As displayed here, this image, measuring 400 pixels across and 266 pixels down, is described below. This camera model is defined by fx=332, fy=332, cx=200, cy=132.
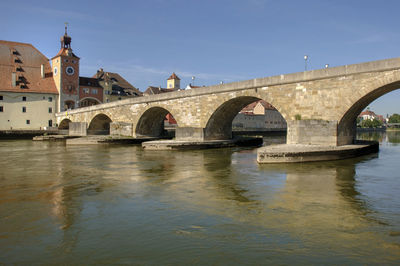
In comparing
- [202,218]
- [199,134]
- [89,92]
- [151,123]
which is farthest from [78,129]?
[202,218]

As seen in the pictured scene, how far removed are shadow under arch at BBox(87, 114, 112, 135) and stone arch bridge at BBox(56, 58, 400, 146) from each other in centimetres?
1327

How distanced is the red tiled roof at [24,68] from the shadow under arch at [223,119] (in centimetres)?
3819

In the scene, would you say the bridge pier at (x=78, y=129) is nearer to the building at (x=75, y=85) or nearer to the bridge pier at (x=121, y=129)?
the bridge pier at (x=121, y=129)

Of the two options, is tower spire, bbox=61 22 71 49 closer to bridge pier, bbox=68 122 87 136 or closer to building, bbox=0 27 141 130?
building, bbox=0 27 141 130

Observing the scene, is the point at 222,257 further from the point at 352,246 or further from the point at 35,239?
the point at 35,239

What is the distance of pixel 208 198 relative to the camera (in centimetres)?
862

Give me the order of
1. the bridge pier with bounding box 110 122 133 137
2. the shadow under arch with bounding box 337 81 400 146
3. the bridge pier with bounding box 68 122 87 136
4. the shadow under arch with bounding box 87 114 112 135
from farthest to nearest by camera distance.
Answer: the bridge pier with bounding box 68 122 87 136
the shadow under arch with bounding box 87 114 112 135
the bridge pier with bounding box 110 122 133 137
the shadow under arch with bounding box 337 81 400 146

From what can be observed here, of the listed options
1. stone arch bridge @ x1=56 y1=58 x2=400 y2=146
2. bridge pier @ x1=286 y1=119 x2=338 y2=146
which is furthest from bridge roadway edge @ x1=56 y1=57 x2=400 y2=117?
bridge pier @ x1=286 y1=119 x2=338 y2=146

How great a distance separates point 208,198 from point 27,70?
176ft

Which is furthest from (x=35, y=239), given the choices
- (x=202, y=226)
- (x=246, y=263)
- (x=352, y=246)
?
(x=352, y=246)

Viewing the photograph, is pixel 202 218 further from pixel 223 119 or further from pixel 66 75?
pixel 66 75

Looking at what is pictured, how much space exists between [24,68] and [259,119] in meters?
44.9

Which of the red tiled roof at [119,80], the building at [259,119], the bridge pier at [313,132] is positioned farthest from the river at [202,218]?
the red tiled roof at [119,80]

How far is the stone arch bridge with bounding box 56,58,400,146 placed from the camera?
→ 15.4m
